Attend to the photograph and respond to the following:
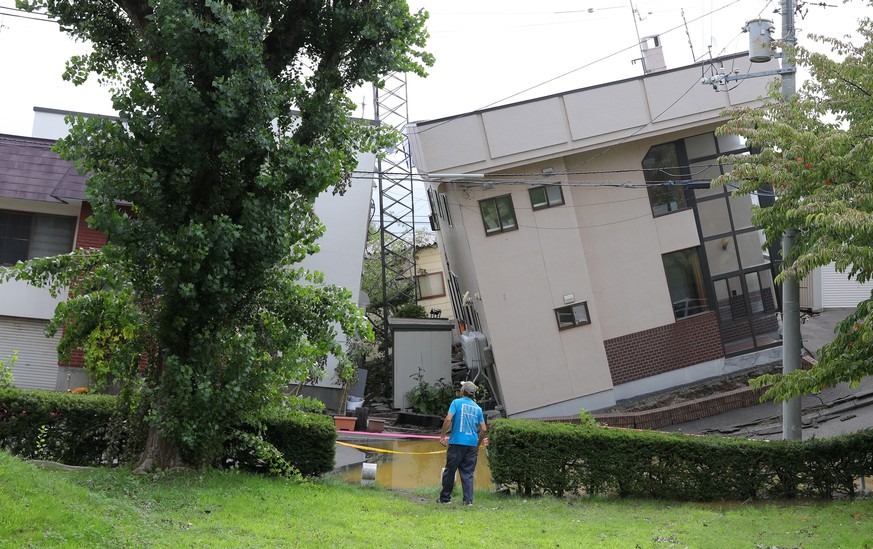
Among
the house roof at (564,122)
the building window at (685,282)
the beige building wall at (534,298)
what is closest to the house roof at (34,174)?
the house roof at (564,122)

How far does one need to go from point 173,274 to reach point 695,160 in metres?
18.6

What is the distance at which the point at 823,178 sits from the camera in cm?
1116

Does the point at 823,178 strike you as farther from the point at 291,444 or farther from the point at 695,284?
the point at 695,284

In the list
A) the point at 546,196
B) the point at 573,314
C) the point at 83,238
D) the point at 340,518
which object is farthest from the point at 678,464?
the point at 83,238

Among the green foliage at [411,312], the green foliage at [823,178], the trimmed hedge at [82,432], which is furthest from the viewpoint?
the green foliage at [411,312]

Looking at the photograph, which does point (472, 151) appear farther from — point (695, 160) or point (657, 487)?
point (657, 487)

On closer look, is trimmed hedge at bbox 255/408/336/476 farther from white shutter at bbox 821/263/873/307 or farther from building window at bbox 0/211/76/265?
white shutter at bbox 821/263/873/307

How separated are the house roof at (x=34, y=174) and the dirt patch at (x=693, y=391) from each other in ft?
50.6

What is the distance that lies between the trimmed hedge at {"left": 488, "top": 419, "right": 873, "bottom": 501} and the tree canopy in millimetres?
3132

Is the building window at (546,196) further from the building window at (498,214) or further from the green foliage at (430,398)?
the green foliage at (430,398)

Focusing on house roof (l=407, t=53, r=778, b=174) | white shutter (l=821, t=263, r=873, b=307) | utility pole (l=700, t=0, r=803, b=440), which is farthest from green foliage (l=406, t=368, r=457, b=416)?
utility pole (l=700, t=0, r=803, b=440)

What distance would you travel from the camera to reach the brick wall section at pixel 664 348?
80.1 feet

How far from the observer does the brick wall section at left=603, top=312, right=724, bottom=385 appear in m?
24.4

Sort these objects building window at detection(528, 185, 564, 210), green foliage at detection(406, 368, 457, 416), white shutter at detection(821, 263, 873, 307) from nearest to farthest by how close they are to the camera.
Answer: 1. building window at detection(528, 185, 564, 210)
2. green foliage at detection(406, 368, 457, 416)
3. white shutter at detection(821, 263, 873, 307)
